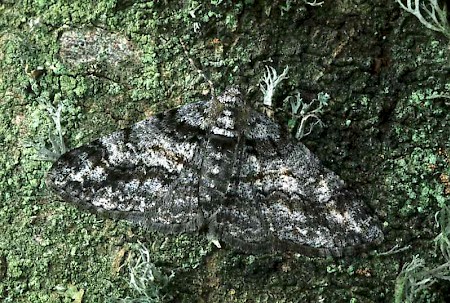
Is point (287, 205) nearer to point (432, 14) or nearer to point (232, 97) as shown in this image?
point (232, 97)

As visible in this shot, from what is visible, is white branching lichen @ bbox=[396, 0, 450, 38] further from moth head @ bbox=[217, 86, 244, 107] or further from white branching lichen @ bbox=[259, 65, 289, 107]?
moth head @ bbox=[217, 86, 244, 107]

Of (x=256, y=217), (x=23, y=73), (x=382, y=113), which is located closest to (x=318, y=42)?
(x=382, y=113)

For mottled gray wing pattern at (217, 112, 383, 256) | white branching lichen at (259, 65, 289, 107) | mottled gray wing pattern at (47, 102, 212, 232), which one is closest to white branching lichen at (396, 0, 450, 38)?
white branching lichen at (259, 65, 289, 107)

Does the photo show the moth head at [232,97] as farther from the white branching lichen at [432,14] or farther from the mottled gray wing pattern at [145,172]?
the white branching lichen at [432,14]

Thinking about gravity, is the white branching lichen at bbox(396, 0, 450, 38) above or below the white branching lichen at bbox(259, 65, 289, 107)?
above

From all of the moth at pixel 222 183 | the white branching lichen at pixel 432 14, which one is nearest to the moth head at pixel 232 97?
the moth at pixel 222 183

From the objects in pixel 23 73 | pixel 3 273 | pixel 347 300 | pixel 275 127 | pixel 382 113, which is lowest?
pixel 3 273

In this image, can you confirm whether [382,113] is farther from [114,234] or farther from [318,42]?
[114,234]

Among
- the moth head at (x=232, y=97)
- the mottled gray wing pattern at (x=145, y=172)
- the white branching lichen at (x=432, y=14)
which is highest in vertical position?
the white branching lichen at (x=432, y=14)
